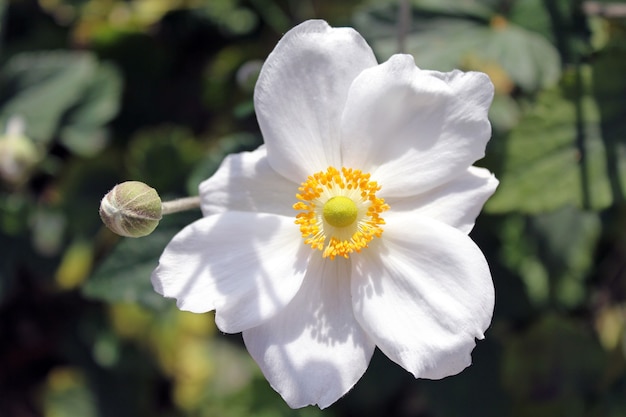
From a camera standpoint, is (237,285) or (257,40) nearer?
(237,285)

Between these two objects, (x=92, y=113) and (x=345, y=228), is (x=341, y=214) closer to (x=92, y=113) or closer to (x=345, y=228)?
(x=345, y=228)

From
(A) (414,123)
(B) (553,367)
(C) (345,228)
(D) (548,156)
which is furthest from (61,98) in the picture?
(B) (553,367)

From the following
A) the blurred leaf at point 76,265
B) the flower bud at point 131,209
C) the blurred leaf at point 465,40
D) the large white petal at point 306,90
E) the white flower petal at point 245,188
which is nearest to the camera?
the flower bud at point 131,209

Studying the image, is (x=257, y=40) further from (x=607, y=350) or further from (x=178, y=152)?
(x=607, y=350)

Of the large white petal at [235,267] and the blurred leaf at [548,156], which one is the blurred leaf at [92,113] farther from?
the blurred leaf at [548,156]

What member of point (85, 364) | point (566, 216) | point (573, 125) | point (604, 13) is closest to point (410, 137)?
point (573, 125)

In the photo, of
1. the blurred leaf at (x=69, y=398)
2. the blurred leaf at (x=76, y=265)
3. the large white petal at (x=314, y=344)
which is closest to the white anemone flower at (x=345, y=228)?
the large white petal at (x=314, y=344)
